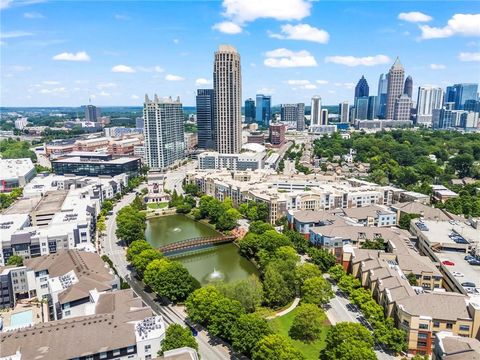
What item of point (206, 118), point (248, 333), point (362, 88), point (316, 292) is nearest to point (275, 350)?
point (248, 333)

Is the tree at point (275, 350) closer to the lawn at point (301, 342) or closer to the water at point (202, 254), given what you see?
the lawn at point (301, 342)

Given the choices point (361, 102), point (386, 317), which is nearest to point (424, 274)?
point (386, 317)

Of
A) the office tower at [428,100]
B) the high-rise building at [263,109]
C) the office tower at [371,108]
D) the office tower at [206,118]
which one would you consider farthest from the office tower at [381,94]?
the office tower at [206,118]

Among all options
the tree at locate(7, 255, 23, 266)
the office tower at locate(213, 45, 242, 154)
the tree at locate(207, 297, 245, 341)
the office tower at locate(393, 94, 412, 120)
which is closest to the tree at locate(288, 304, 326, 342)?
the tree at locate(207, 297, 245, 341)

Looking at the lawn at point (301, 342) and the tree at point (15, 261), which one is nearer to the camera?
the lawn at point (301, 342)

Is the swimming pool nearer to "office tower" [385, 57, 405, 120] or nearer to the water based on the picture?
the water

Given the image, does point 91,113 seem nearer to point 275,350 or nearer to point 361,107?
point 361,107

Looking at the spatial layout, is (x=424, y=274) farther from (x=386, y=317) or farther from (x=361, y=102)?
(x=361, y=102)
